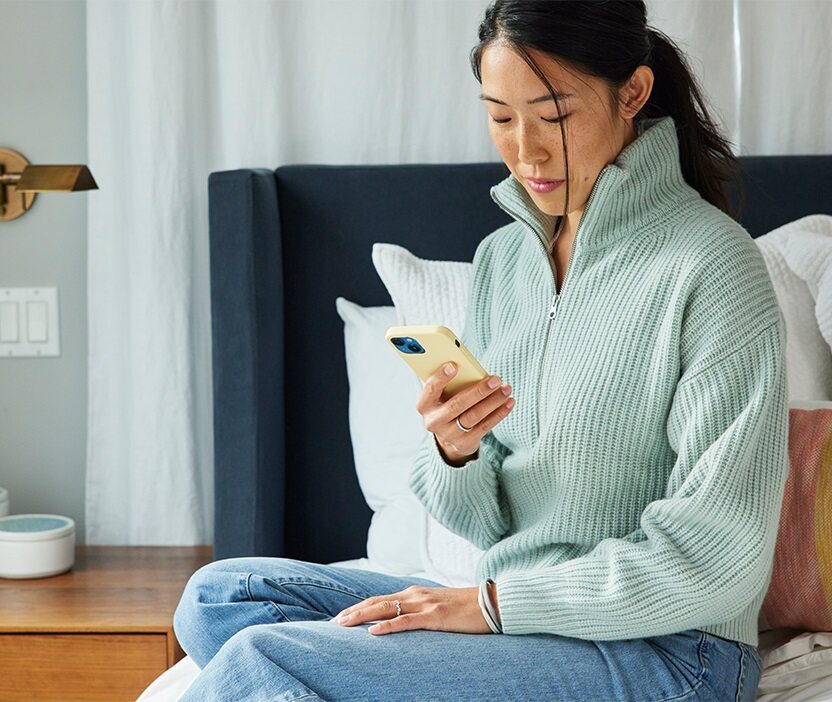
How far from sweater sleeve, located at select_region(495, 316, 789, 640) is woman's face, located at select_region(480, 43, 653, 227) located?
0.28 metres

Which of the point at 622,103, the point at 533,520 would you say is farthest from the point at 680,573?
the point at 622,103

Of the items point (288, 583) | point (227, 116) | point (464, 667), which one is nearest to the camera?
point (464, 667)

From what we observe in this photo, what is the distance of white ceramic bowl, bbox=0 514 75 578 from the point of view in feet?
6.00

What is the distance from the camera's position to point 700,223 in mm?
1235

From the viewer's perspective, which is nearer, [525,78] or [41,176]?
[525,78]

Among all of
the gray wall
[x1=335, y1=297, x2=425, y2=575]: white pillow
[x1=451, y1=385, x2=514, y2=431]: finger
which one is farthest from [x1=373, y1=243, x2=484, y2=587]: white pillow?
the gray wall

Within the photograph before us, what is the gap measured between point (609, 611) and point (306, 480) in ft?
3.03

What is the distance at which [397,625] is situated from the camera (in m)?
1.14

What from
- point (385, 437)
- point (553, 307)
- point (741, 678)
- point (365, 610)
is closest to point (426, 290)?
point (385, 437)

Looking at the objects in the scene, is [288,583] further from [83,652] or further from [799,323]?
[799,323]

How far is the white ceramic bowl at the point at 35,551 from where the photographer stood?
1829 mm

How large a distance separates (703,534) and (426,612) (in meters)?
0.29

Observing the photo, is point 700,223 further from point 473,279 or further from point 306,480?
point 306,480

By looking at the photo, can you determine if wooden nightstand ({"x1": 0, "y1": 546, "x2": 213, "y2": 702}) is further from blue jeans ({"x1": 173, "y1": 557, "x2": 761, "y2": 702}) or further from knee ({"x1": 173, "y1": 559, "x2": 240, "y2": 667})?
blue jeans ({"x1": 173, "y1": 557, "x2": 761, "y2": 702})
